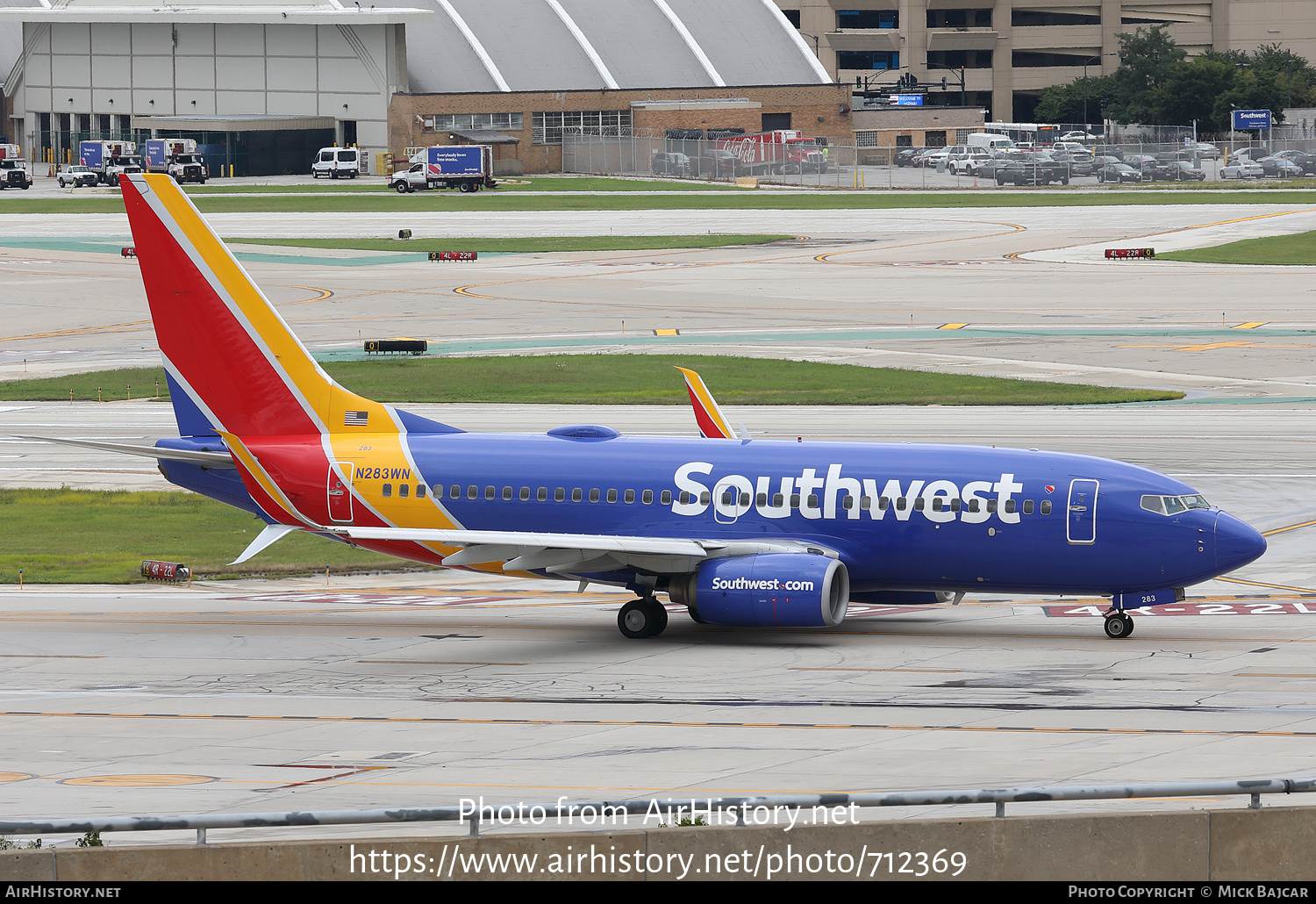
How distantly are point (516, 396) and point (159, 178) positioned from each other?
29.8 metres

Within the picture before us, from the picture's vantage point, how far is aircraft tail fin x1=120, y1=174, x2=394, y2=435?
36.7 metres

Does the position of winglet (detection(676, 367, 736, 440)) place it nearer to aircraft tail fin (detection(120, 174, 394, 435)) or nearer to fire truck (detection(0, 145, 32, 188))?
aircraft tail fin (detection(120, 174, 394, 435))

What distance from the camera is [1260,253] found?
109312 mm

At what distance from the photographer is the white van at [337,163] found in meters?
185

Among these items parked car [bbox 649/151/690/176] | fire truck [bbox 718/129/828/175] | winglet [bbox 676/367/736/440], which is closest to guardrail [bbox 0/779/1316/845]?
winglet [bbox 676/367/736/440]

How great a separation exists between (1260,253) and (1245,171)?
66.0 meters

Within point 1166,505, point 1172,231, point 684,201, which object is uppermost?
point 684,201

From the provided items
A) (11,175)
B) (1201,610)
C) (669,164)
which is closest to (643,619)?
(1201,610)

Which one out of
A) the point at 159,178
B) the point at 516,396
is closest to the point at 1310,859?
the point at 159,178

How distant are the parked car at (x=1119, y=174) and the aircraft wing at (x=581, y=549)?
147m

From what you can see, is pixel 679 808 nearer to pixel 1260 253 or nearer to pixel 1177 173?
pixel 1260 253

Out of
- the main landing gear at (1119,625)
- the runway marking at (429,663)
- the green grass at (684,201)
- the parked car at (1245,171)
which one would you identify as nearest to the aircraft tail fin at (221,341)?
the runway marking at (429,663)

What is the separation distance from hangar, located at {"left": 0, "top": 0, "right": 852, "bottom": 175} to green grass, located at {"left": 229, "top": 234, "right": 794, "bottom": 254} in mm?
62392

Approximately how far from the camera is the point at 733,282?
101562 millimetres
